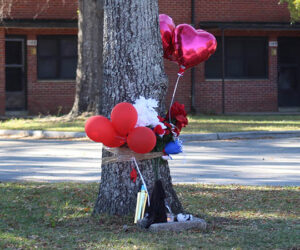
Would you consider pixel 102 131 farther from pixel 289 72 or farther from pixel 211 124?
pixel 289 72

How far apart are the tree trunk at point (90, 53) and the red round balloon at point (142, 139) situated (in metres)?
13.3

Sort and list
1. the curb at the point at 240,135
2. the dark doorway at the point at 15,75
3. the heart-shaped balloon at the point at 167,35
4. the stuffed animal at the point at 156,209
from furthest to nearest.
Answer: the dark doorway at the point at 15,75, the curb at the point at 240,135, the heart-shaped balloon at the point at 167,35, the stuffed animal at the point at 156,209

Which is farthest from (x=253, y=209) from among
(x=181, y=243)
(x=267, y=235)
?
(x=181, y=243)

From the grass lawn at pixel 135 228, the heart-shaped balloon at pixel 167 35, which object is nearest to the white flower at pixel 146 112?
the heart-shaped balloon at pixel 167 35

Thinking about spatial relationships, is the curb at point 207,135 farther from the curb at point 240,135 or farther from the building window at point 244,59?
the building window at point 244,59

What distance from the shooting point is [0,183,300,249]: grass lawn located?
5.89 m

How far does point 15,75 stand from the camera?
79.7ft

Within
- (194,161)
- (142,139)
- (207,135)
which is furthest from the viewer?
(207,135)

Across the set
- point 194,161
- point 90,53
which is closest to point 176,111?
point 194,161

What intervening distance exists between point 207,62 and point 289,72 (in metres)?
3.68

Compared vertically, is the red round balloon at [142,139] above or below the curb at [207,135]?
above

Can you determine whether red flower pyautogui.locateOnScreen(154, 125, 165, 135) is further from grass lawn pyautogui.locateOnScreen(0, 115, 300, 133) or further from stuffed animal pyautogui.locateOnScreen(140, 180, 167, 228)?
grass lawn pyautogui.locateOnScreen(0, 115, 300, 133)

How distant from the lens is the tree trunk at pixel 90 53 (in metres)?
19.8

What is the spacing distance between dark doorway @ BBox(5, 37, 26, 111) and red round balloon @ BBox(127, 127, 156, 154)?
60.3 ft
